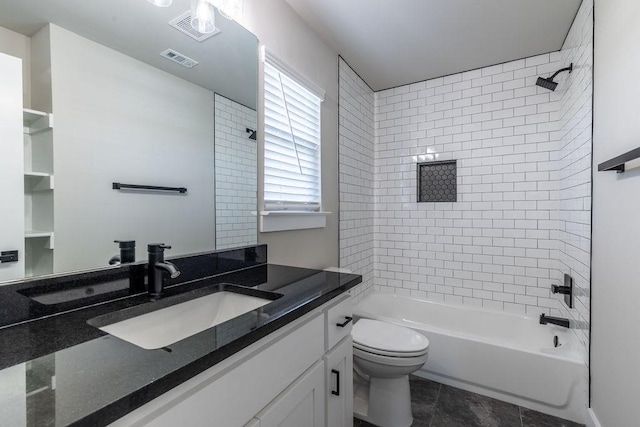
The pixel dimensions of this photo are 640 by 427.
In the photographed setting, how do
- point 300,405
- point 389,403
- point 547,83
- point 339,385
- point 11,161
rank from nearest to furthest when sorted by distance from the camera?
point 11,161, point 300,405, point 339,385, point 389,403, point 547,83

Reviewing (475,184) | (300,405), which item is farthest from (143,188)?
(475,184)

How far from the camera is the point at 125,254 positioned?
3.48ft

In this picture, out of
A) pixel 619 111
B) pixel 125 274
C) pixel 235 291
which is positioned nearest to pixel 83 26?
pixel 125 274

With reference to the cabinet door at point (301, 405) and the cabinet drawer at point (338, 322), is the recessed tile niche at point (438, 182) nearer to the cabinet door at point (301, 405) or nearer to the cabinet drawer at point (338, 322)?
the cabinet drawer at point (338, 322)

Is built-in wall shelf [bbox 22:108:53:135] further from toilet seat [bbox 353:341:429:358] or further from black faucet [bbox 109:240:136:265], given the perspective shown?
toilet seat [bbox 353:341:429:358]

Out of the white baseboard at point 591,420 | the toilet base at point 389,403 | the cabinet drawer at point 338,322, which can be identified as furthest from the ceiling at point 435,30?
the white baseboard at point 591,420

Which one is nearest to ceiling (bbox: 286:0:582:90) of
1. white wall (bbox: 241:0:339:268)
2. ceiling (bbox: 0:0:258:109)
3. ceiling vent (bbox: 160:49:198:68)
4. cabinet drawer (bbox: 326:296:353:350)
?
white wall (bbox: 241:0:339:268)

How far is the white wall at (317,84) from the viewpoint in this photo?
1685 millimetres

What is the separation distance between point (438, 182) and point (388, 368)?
1841mm

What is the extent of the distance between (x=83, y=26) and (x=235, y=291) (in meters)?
1.03

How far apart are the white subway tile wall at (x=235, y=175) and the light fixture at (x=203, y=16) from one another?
281mm

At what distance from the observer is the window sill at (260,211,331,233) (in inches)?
66.2

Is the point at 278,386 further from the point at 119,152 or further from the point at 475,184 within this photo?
the point at 475,184

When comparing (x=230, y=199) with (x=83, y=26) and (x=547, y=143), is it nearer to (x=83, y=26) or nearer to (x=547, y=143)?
(x=83, y=26)
